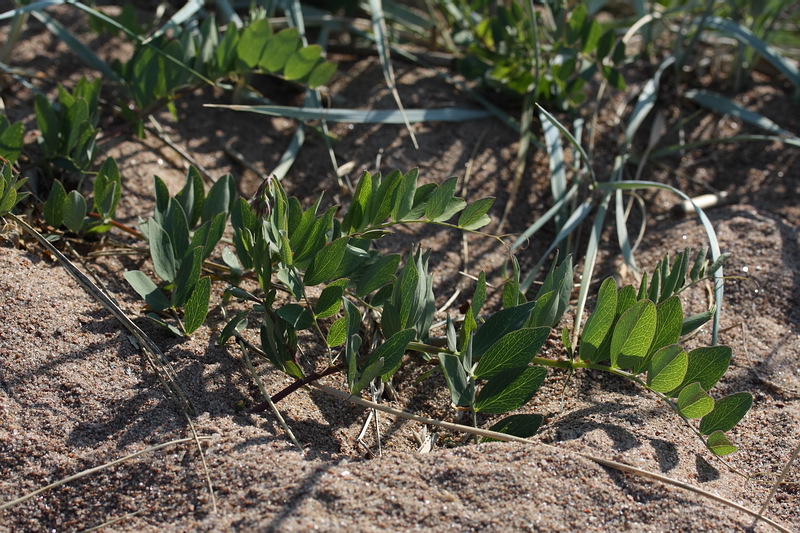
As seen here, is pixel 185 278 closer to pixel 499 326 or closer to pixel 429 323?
pixel 429 323

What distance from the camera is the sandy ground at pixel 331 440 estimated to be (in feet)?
3.42

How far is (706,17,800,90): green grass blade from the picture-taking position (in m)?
2.05

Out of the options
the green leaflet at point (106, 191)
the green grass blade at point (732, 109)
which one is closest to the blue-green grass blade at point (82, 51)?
the green leaflet at point (106, 191)

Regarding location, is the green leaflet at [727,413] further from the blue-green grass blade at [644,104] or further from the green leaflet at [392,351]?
the blue-green grass blade at [644,104]

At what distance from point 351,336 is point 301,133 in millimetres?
844

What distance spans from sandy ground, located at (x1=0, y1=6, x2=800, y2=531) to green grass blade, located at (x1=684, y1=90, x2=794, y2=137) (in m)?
0.46

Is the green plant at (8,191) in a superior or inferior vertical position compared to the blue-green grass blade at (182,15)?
inferior

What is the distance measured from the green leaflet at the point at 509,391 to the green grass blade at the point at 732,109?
4.02 feet

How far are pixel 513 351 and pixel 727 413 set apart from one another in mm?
333

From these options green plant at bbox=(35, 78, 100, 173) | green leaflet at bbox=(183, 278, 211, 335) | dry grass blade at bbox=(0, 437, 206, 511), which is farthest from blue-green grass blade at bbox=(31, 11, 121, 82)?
dry grass blade at bbox=(0, 437, 206, 511)

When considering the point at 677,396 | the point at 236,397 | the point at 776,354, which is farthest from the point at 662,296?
the point at 236,397

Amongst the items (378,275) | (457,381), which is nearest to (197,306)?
(378,275)

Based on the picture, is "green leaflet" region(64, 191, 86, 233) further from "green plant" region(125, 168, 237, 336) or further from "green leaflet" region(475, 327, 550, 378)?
"green leaflet" region(475, 327, 550, 378)

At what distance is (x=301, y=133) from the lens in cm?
189
